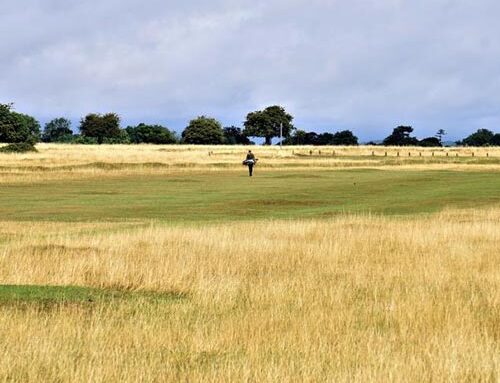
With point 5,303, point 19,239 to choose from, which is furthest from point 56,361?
point 19,239

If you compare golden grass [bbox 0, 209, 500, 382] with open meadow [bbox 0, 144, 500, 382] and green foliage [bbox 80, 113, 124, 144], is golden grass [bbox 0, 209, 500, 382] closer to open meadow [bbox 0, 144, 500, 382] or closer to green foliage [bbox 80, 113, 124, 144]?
open meadow [bbox 0, 144, 500, 382]

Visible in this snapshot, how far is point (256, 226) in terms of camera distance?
75.9 ft

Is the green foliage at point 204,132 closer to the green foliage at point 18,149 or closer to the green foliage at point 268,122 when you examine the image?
the green foliage at point 268,122

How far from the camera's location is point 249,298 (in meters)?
12.2

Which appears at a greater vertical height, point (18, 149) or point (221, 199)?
point (18, 149)

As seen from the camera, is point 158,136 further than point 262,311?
Yes

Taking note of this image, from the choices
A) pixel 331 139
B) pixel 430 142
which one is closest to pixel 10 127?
pixel 331 139

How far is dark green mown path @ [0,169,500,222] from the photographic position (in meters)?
29.5

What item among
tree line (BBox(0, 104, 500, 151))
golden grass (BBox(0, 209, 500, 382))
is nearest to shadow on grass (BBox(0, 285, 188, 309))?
golden grass (BBox(0, 209, 500, 382))

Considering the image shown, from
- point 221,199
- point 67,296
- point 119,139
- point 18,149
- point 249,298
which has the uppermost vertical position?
point 119,139

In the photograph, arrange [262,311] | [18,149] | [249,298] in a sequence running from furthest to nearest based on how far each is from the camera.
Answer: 1. [18,149]
2. [249,298]
3. [262,311]

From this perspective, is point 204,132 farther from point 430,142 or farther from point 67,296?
point 67,296

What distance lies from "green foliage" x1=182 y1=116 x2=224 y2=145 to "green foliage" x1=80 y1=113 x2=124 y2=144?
57.9 feet

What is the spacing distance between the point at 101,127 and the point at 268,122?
1646 inches
